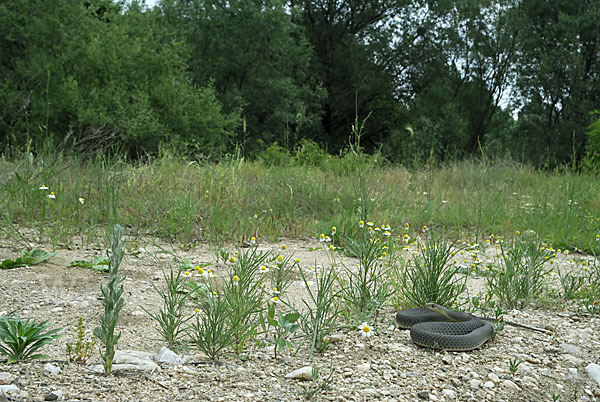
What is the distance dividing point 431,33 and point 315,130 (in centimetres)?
702

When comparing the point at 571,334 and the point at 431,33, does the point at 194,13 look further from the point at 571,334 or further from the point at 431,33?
the point at 571,334

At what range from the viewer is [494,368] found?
208 centimetres

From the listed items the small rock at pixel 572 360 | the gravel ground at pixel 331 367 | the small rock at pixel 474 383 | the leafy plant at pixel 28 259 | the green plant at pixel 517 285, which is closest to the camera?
the gravel ground at pixel 331 367

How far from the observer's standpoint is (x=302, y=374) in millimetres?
1861

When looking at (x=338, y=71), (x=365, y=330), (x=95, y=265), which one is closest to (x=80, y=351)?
(x=365, y=330)

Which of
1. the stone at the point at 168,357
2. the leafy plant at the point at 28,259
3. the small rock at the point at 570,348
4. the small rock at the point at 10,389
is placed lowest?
the leafy plant at the point at 28,259

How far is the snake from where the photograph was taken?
2205mm

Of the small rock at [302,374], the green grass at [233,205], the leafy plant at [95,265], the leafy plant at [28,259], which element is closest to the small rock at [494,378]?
the small rock at [302,374]

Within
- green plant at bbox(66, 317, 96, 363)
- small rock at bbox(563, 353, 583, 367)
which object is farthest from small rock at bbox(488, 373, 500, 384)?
green plant at bbox(66, 317, 96, 363)

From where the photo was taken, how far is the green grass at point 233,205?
4668mm

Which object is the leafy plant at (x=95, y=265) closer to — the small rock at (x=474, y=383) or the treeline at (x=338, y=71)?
the small rock at (x=474, y=383)

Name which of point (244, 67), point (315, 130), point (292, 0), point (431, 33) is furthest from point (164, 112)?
point (431, 33)

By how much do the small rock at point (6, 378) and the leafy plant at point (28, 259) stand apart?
162 cm

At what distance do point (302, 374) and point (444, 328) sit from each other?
80 cm
